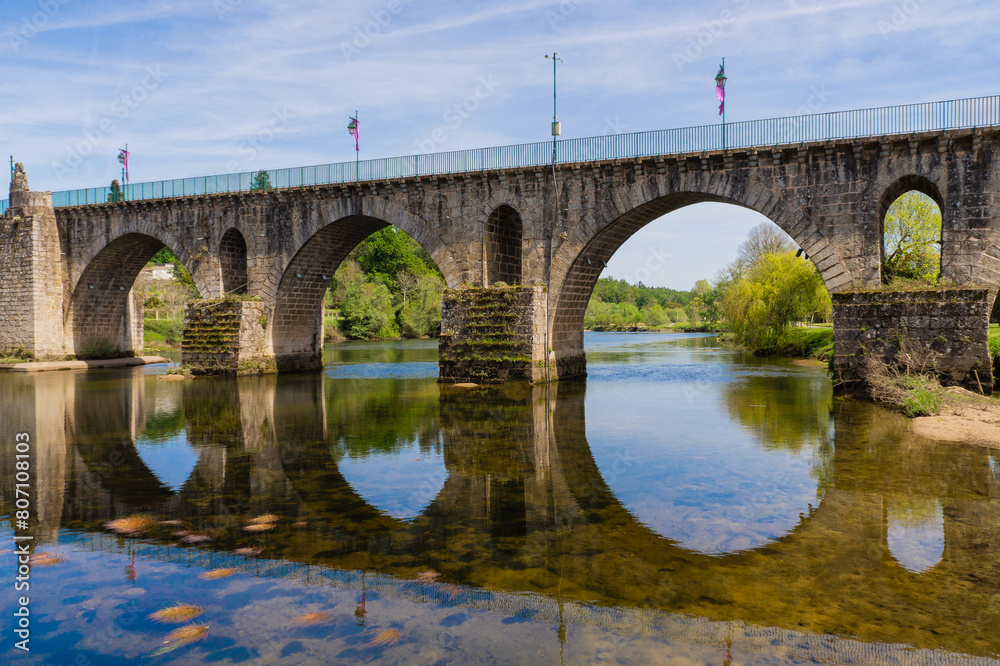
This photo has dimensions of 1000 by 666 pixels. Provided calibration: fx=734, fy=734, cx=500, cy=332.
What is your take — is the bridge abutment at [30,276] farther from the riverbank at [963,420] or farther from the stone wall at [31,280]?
the riverbank at [963,420]

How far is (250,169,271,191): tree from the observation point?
27.7 metres

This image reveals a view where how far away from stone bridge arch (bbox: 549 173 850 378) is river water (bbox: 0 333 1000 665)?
6002 mm

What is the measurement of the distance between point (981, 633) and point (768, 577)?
1.56 meters

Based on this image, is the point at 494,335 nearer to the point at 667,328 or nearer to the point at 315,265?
the point at 315,265

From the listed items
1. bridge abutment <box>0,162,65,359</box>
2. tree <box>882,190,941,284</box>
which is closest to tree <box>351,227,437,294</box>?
bridge abutment <box>0,162,65,359</box>

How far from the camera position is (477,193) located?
77.4 ft

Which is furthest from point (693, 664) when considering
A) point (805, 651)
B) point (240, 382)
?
point (240, 382)

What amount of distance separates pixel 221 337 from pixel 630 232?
15188 mm

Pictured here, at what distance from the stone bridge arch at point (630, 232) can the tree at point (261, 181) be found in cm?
1215

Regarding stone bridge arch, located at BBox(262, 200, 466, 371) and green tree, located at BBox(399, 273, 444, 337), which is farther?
green tree, located at BBox(399, 273, 444, 337)

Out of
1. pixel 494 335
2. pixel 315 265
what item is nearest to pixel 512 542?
pixel 494 335

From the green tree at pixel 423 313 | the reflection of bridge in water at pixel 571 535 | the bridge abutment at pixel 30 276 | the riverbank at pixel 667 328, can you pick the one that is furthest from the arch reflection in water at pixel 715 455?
the riverbank at pixel 667 328

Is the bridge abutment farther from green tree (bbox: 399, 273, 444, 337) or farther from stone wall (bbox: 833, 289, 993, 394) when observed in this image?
green tree (bbox: 399, 273, 444, 337)

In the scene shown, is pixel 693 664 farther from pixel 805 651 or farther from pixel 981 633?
pixel 981 633
